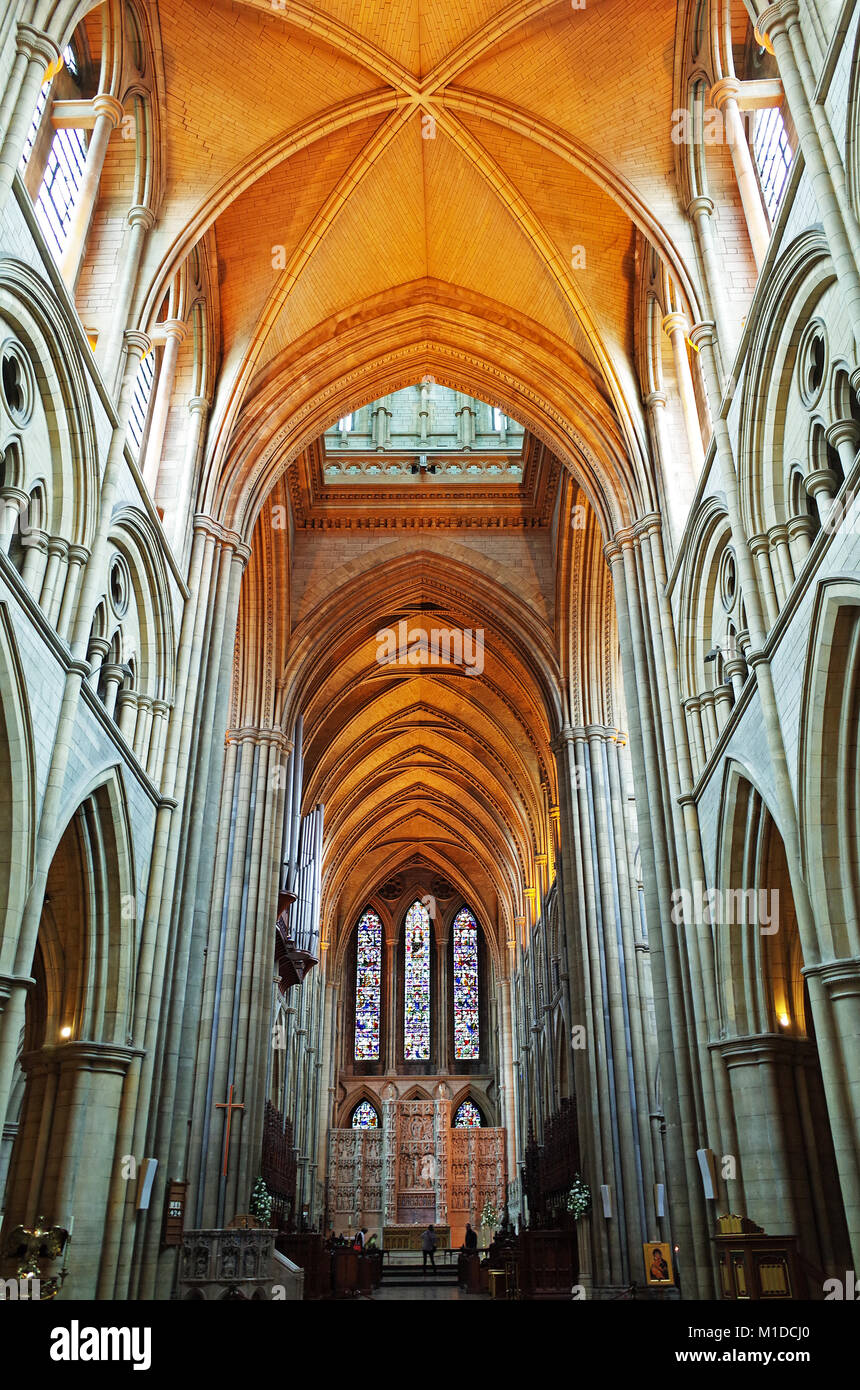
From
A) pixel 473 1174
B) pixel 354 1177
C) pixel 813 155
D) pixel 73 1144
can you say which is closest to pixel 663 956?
pixel 73 1144

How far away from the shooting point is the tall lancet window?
4466 centimetres

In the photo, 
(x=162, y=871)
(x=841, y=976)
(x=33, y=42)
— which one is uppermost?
(x=33, y=42)

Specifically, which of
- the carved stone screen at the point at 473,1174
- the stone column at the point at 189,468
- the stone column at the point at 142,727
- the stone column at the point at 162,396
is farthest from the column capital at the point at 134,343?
the carved stone screen at the point at 473,1174

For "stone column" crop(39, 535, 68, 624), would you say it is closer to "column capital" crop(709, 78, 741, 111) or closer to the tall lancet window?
"column capital" crop(709, 78, 741, 111)

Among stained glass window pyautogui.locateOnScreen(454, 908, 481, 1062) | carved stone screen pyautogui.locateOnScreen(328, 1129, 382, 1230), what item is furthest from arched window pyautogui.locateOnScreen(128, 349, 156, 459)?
stained glass window pyautogui.locateOnScreen(454, 908, 481, 1062)

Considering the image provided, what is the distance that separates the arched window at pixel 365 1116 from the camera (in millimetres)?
43084

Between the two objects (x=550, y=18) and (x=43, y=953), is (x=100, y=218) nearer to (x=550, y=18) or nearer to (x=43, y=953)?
(x=550, y=18)

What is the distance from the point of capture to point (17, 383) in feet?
34.2

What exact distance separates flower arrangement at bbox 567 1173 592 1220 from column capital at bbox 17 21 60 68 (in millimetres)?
18848

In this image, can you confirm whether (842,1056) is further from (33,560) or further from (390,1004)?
(390,1004)

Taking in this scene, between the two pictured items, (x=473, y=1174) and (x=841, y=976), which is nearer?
(x=841, y=976)

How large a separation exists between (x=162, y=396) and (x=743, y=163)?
809cm

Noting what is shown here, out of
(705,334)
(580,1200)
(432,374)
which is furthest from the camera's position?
(432,374)
